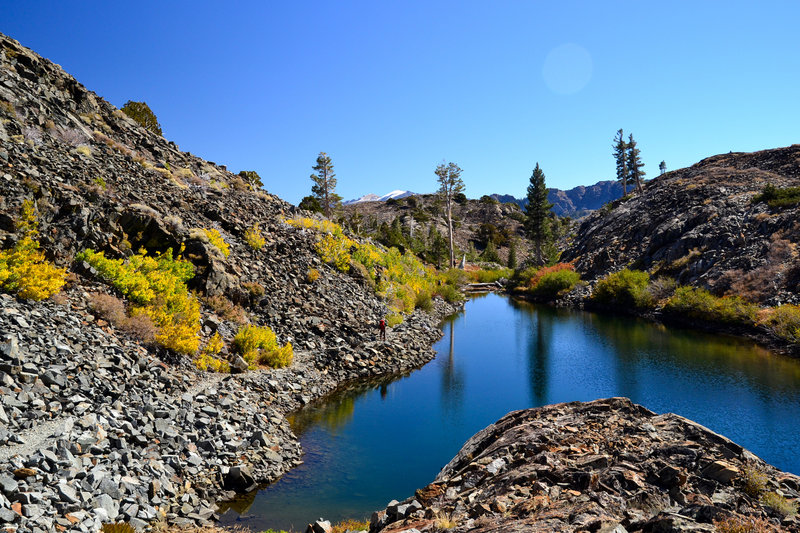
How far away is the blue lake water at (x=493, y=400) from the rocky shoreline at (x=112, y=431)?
122 cm

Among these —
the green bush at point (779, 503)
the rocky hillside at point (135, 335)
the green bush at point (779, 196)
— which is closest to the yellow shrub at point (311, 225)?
the rocky hillside at point (135, 335)

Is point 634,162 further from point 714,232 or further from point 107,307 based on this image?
point 107,307

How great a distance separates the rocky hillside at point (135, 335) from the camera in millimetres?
9469

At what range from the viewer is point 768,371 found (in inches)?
923

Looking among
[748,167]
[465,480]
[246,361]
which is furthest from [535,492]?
[748,167]

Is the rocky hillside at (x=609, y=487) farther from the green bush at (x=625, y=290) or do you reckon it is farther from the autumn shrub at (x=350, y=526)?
the green bush at (x=625, y=290)

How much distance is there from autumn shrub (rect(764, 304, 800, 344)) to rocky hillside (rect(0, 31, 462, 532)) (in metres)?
23.8

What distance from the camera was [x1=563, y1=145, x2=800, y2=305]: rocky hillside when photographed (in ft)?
121

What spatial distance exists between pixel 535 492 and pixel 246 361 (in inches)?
566

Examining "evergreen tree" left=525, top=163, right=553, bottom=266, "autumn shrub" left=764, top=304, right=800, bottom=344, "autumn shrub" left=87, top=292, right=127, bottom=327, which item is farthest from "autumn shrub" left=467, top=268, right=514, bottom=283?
"autumn shrub" left=87, top=292, right=127, bottom=327

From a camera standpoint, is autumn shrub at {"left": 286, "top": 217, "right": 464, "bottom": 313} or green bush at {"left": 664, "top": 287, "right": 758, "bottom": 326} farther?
green bush at {"left": 664, "top": 287, "right": 758, "bottom": 326}

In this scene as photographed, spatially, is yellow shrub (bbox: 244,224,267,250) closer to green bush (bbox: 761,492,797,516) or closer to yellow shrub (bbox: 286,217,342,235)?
yellow shrub (bbox: 286,217,342,235)

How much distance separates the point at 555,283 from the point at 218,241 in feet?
147

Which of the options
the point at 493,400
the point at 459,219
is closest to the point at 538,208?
the point at 459,219
